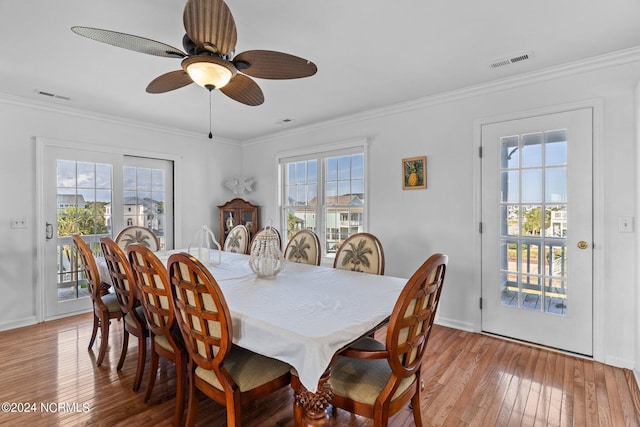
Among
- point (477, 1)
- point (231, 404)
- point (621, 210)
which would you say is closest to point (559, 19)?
point (477, 1)

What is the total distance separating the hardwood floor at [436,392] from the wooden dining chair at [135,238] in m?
1.06

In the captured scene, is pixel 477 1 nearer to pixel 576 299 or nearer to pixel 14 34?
pixel 576 299

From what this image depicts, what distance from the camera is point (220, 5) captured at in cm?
153

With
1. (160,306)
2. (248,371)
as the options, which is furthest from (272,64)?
(248,371)

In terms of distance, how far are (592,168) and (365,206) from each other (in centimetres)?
218

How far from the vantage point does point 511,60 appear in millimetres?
2613

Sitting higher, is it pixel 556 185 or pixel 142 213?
pixel 556 185

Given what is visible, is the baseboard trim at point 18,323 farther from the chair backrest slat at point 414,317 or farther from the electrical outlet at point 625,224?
the electrical outlet at point 625,224

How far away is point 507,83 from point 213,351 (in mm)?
3236

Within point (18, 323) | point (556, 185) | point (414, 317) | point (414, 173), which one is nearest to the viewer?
point (414, 317)

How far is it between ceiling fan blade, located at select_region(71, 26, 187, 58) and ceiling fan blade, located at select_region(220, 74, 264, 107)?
1.31ft

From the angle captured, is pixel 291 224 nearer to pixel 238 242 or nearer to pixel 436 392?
pixel 238 242

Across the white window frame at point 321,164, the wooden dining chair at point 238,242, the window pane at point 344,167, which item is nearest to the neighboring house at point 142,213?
the wooden dining chair at point 238,242

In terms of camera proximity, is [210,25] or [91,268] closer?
[210,25]
